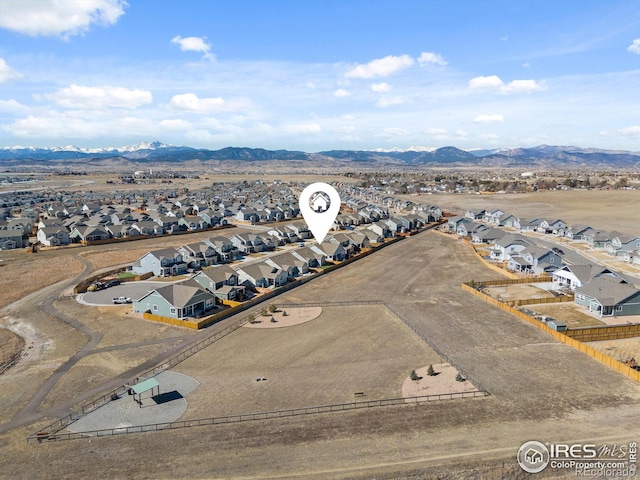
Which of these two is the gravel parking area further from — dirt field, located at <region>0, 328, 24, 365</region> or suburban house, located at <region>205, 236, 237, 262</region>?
suburban house, located at <region>205, 236, 237, 262</region>

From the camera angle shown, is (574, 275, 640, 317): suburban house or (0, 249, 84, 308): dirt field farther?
(0, 249, 84, 308): dirt field

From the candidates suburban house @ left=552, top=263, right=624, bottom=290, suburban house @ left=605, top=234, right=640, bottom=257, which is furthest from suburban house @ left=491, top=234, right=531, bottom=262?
suburban house @ left=605, top=234, right=640, bottom=257

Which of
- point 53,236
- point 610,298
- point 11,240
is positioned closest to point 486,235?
point 610,298

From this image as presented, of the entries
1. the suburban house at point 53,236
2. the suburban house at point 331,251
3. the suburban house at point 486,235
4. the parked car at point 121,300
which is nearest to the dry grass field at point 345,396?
the parked car at point 121,300

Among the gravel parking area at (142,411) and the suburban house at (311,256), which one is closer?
the gravel parking area at (142,411)

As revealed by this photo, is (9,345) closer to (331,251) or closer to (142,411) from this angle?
(142,411)

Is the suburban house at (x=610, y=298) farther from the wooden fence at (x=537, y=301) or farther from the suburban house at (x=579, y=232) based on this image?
the suburban house at (x=579, y=232)

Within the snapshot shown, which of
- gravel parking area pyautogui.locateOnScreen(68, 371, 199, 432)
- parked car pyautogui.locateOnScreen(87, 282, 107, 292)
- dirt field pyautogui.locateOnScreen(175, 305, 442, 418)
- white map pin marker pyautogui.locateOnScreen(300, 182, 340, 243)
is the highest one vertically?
white map pin marker pyautogui.locateOnScreen(300, 182, 340, 243)
